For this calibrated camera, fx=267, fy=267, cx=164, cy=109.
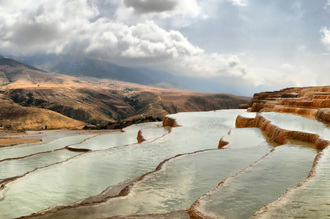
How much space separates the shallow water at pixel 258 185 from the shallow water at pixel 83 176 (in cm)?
321

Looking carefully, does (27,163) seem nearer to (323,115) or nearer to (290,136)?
(290,136)

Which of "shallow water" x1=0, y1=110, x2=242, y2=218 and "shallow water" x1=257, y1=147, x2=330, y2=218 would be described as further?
"shallow water" x1=0, y1=110, x2=242, y2=218

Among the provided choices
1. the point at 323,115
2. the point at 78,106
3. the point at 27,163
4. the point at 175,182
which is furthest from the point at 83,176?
the point at 78,106

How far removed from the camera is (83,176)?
7098 millimetres

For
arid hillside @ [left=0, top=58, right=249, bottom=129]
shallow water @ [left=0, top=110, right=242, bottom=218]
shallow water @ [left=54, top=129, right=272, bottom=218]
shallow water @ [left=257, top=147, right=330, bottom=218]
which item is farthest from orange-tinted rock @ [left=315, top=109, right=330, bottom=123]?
arid hillside @ [left=0, top=58, right=249, bottom=129]

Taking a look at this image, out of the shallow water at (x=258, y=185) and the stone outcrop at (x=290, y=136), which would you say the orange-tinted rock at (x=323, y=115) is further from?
the shallow water at (x=258, y=185)

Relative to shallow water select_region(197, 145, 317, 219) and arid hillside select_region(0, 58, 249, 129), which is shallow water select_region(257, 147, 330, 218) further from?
arid hillside select_region(0, 58, 249, 129)

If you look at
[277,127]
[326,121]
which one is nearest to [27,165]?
[277,127]

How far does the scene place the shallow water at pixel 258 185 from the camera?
3693mm

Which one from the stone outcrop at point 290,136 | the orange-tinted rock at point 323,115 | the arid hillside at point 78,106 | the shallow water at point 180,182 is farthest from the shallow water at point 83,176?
the arid hillside at point 78,106

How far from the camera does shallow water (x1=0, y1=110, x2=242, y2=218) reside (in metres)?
5.84

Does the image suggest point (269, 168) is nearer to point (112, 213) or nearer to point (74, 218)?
point (112, 213)

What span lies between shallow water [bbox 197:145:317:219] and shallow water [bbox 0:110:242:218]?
3.21 meters

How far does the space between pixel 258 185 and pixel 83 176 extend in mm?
4552
